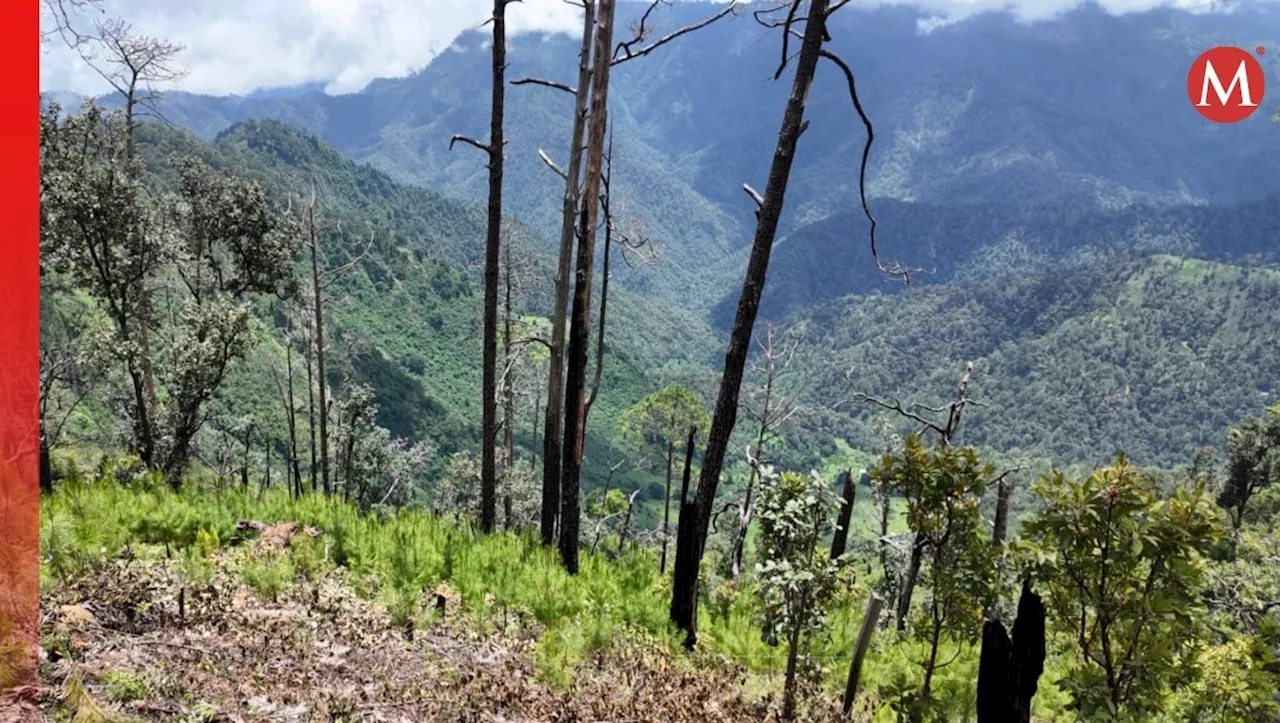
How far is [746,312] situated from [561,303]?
4176 millimetres

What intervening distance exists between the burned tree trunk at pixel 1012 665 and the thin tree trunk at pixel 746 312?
3.12 meters

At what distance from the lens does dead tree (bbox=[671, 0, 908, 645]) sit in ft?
20.9

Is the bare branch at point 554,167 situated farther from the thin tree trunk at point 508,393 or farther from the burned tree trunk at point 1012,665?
the burned tree trunk at point 1012,665

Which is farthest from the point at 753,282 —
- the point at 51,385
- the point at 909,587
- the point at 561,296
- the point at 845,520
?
the point at 51,385

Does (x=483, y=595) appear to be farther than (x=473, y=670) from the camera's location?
Yes

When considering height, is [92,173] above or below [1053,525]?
above

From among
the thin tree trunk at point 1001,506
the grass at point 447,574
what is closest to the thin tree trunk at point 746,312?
the grass at point 447,574

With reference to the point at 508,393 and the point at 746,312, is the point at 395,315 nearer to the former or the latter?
the point at 508,393

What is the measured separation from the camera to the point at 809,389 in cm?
17412

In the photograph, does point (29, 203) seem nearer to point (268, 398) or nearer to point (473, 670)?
point (473, 670)

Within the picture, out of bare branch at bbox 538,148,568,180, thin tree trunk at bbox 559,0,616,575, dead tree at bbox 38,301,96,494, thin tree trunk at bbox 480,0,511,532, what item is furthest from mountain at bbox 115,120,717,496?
thin tree trunk at bbox 559,0,616,575

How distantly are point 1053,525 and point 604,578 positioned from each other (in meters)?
5.04

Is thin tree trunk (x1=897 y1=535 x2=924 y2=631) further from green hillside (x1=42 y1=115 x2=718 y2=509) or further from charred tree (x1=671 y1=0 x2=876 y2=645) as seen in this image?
green hillside (x1=42 y1=115 x2=718 y2=509)

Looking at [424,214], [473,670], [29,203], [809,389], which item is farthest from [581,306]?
[424,214]
